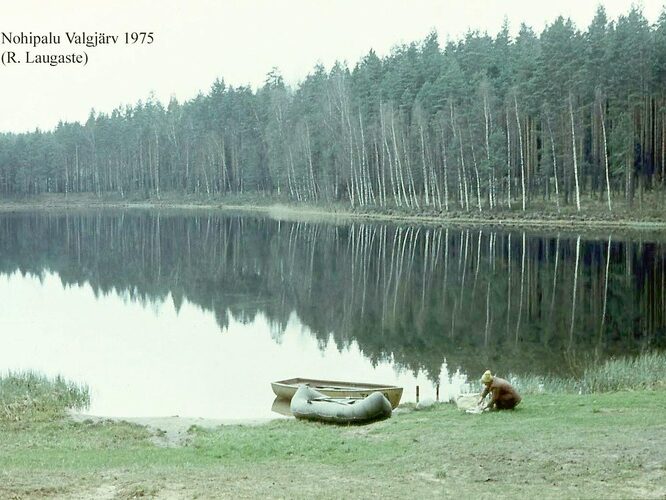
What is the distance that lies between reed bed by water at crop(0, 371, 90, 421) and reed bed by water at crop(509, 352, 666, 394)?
11286 millimetres

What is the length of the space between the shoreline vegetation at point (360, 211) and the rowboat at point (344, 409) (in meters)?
48.7

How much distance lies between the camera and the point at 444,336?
2850 cm

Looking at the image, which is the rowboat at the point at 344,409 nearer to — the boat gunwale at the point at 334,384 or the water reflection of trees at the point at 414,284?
the boat gunwale at the point at 334,384

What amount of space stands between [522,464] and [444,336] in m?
17.3

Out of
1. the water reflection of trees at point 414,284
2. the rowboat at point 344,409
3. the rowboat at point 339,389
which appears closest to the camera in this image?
the rowboat at point 344,409

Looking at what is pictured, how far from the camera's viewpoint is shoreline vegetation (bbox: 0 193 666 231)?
6386 cm

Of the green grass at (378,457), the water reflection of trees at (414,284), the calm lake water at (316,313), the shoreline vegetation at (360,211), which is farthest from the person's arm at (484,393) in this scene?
the shoreline vegetation at (360,211)

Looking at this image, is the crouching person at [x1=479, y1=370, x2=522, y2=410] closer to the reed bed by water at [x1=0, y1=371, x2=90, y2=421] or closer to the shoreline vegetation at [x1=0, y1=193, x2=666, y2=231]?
the reed bed by water at [x1=0, y1=371, x2=90, y2=421]

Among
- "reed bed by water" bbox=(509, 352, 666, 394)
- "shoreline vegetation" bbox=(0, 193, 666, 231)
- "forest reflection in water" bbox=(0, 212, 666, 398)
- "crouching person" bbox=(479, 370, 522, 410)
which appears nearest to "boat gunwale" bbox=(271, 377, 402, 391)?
"forest reflection in water" bbox=(0, 212, 666, 398)

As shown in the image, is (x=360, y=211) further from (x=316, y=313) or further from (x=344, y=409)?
(x=344, y=409)

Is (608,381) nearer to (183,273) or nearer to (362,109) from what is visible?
(183,273)

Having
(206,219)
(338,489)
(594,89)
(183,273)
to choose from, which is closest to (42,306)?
(183,273)

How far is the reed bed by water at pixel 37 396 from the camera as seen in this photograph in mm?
18062

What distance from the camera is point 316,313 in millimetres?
33656
